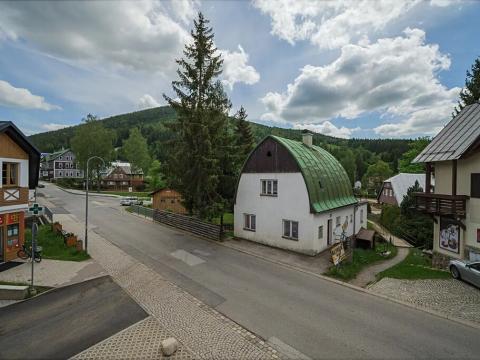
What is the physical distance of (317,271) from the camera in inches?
562

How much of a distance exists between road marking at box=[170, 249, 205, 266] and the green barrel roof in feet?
26.0

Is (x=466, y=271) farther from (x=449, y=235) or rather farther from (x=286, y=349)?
(x=286, y=349)

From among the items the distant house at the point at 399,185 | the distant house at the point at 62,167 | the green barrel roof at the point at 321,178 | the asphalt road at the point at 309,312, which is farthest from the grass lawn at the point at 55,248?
the distant house at the point at 62,167

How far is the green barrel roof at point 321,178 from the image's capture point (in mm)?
17234

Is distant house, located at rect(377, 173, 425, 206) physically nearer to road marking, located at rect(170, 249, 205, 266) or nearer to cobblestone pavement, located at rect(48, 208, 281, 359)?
road marking, located at rect(170, 249, 205, 266)

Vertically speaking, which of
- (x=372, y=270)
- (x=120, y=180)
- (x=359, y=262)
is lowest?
(x=372, y=270)

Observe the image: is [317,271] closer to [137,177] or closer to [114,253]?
[114,253]

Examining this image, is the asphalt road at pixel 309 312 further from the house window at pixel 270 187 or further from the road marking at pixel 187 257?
the house window at pixel 270 187

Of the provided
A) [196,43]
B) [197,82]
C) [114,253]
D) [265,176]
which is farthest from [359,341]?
[196,43]

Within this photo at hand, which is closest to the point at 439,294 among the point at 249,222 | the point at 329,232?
the point at 329,232

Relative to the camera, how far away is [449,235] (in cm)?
1502

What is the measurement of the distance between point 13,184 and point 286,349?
17685 millimetres

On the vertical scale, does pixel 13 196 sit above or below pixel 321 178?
below

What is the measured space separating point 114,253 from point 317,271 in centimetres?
1301
